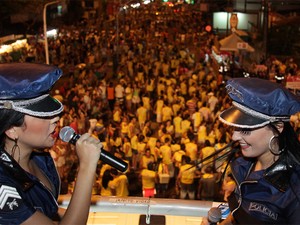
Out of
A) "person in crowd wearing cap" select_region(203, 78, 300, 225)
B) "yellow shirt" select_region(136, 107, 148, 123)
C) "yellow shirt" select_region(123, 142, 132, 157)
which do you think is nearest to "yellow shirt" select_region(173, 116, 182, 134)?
"yellow shirt" select_region(136, 107, 148, 123)

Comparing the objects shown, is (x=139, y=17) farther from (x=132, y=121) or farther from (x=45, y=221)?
(x=45, y=221)

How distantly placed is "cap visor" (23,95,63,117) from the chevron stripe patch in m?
0.38

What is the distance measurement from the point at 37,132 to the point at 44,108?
0.13 meters

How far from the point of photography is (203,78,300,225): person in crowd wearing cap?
92.7 inches

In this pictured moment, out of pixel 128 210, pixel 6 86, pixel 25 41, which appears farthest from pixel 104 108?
pixel 6 86

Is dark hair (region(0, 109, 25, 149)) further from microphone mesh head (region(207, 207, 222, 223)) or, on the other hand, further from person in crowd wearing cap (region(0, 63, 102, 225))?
microphone mesh head (region(207, 207, 222, 223))

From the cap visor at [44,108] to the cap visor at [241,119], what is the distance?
0.94 meters

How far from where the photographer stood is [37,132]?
224cm

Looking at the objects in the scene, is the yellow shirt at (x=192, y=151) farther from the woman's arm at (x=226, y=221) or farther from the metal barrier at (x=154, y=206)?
the woman's arm at (x=226, y=221)

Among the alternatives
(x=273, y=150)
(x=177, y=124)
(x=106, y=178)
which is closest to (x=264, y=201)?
(x=273, y=150)

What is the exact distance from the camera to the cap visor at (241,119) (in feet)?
8.11

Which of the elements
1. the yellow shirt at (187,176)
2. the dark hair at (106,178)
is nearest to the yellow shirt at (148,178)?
the yellow shirt at (187,176)

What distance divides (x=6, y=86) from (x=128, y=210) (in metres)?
1.46

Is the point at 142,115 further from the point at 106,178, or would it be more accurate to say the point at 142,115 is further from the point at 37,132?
the point at 37,132
